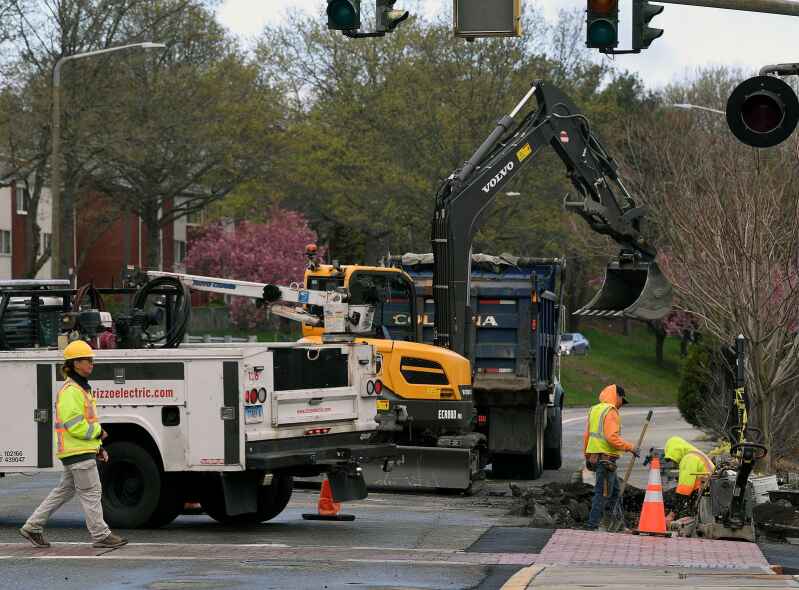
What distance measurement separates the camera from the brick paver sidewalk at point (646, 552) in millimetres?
12039

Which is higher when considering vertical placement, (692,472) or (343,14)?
(343,14)

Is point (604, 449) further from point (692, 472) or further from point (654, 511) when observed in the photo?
point (692, 472)

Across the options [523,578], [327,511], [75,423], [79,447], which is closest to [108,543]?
[79,447]

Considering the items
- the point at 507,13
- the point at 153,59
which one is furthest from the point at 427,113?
the point at 507,13

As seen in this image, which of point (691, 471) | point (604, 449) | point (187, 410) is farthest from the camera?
point (691, 471)

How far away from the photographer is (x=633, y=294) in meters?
22.8

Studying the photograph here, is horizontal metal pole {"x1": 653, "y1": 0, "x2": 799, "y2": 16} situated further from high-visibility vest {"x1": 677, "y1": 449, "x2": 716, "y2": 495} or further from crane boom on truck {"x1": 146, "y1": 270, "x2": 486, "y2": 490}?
crane boom on truck {"x1": 146, "y1": 270, "x2": 486, "y2": 490}

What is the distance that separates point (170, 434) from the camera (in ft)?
44.5

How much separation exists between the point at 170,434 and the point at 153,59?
139 ft

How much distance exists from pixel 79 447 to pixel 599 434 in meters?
5.76

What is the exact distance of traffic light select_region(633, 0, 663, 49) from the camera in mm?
11898

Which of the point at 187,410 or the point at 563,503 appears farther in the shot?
the point at 563,503

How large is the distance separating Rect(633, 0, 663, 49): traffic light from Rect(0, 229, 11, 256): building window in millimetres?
54223

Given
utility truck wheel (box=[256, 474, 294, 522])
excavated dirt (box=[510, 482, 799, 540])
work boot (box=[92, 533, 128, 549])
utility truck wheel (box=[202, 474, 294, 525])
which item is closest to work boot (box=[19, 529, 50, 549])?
work boot (box=[92, 533, 128, 549])
